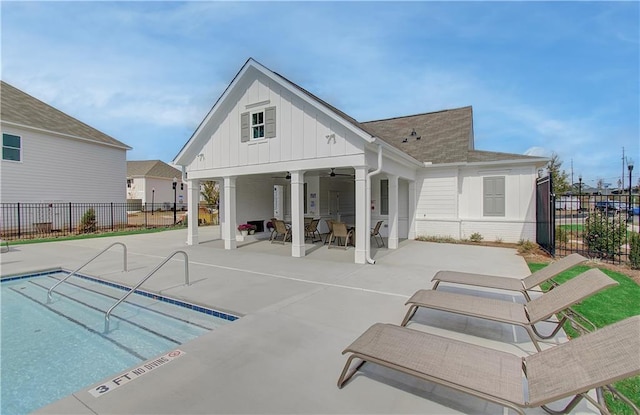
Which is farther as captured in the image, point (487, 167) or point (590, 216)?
point (487, 167)

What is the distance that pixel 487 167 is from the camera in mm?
12938

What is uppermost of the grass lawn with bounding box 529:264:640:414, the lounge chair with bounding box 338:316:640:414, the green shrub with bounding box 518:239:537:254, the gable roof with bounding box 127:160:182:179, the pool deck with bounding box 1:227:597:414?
the gable roof with bounding box 127:160:182:179

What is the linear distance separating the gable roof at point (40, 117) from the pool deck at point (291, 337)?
12.6m

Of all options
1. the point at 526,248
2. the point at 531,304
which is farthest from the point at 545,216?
the point at 531,304

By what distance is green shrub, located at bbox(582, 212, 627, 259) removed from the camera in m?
8.87

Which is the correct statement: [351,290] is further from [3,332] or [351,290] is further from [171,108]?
[171,108]

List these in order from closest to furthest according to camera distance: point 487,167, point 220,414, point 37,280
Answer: point 220,414
point 37,280
point 487,167

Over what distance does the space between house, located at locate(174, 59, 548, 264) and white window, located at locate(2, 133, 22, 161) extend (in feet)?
38.1

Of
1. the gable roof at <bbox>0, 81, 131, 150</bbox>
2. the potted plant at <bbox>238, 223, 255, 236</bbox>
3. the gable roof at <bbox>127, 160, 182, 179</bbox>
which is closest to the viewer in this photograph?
the potted plant at <bbox>238, 223, 255, 236</bbox>

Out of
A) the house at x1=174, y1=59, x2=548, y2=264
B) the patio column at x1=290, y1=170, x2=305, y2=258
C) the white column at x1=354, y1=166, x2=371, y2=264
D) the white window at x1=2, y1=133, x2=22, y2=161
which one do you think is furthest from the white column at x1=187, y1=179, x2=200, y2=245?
Result: the white window at x1=2, y1=133, x2=22, y2=161

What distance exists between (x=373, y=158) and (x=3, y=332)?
8.60 metres

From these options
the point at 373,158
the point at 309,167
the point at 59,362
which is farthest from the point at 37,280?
the point at 373,158

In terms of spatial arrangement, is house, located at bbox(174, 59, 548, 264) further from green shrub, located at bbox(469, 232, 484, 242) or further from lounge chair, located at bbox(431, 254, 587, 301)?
lounge chair, located at bbox(431, 254, 587, 301)

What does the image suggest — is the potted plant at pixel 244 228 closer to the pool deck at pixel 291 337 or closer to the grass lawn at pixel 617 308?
the pool deck at pixel 291 337
